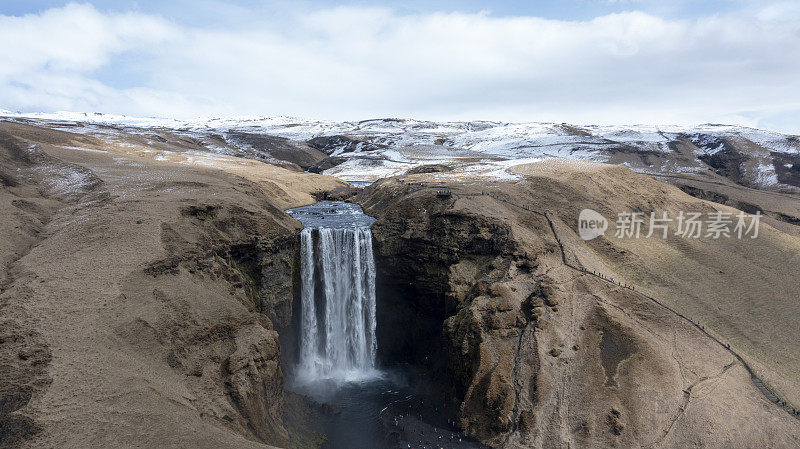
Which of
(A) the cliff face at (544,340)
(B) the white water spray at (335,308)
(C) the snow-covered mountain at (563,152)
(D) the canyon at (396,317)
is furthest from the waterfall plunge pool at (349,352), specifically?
(C) the snow-covered mountain at (563,152)

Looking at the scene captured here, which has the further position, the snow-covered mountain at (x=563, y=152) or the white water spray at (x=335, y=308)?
the snow-covered mountain at (x=563, y=152)

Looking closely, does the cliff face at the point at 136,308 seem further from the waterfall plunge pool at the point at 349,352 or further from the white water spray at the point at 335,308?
the waterfall plunge pool at the point at 349,352

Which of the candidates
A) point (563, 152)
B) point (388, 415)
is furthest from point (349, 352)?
point (563, 152)

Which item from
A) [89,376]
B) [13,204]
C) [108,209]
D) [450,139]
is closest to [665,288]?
[89,376]

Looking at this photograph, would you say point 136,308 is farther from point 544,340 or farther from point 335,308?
point 544,340

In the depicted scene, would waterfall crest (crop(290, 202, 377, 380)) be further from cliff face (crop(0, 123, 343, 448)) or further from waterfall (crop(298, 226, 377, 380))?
cliff face (crop(0, 123, 343, 448))
